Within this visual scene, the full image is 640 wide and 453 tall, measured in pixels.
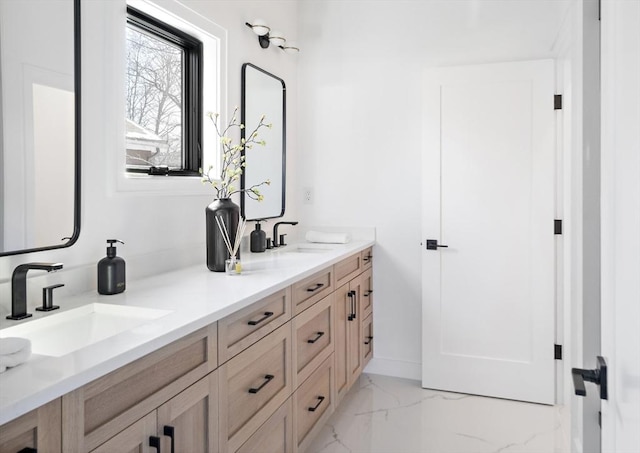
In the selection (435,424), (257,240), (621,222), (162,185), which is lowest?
(435,424)

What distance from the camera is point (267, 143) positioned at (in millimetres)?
3285

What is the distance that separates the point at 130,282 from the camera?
202cm

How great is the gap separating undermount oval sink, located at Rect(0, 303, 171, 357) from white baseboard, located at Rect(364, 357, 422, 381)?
2.36 meters

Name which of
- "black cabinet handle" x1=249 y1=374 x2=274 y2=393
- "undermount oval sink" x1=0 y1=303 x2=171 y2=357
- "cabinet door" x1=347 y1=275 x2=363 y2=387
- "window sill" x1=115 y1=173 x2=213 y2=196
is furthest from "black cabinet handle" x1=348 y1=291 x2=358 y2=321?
"undermount oval sink" x1=0 y1=303 x2=171 y2=357

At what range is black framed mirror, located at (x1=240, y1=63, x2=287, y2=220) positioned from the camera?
3.00 metres

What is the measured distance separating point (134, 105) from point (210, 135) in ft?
1.53

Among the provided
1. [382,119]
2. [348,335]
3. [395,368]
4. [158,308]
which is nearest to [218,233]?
[158,308]

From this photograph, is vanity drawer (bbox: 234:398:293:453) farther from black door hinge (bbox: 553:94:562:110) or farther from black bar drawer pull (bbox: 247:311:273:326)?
black door hinge (bbox: 553:94:562:110)

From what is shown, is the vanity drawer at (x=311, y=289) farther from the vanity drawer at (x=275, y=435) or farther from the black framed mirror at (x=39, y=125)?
the black framed mirror at (x=39, y=125)

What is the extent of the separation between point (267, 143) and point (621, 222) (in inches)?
104

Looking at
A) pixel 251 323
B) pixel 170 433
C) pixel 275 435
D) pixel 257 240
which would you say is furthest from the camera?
pixel 257 240

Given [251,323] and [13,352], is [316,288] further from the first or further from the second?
[13,352]

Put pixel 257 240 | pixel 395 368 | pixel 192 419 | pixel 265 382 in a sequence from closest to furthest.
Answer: pixel 192 419, pixel 265 382, pixel 257 240, pixel 395 368

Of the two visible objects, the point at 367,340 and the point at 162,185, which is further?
the point at 367,340
